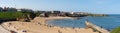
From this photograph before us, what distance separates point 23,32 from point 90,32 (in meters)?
11.6

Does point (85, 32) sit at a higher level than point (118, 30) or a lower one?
lower

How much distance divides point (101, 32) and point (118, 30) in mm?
28254

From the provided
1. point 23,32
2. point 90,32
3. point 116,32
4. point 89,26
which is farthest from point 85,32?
point 116,32

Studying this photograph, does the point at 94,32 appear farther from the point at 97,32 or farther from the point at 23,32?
the point at 23,32

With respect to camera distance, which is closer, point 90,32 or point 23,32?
point 23,32

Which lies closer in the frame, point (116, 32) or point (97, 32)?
point (116, 32)

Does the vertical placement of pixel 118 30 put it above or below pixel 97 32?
above

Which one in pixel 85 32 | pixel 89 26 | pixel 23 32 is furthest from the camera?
pixel 89 26

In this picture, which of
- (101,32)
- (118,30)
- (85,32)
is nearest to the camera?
(118,30)

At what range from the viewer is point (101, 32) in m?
41.2

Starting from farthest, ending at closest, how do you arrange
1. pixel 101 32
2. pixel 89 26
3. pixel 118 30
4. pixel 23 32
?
pixel 89 26 < pixel 101 32 < pixel 23 32 < pixel 118 30

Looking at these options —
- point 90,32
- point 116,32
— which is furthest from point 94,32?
point 116,32

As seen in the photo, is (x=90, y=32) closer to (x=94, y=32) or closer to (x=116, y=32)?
(x=94, y=32)

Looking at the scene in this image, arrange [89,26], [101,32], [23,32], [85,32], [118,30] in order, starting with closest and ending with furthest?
[118,30] < [23,32] < [101,32] < [85,32] < [89,26]
